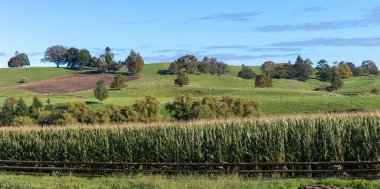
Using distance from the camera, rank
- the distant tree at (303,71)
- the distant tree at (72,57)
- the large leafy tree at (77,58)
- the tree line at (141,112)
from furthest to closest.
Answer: the distant tree at (72,57) < the large leafy tree at (77,58) < the distant tree at (303,71) < the tree line at (141,112)

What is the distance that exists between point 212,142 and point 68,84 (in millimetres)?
100630

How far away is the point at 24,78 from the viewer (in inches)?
5458

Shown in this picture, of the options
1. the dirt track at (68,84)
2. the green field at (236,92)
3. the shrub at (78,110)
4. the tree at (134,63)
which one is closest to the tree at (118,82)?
the green field at (236,92)

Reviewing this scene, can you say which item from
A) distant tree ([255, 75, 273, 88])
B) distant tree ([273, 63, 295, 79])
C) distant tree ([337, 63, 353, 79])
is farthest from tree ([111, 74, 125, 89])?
distant tree ([337, 63, 353, 79])

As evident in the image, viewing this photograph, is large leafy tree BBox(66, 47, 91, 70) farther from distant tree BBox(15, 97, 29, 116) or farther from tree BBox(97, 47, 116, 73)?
distant tree BBox(15, 97, 29, 116)

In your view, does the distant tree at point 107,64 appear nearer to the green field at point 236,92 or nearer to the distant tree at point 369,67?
the green field at point 236,92

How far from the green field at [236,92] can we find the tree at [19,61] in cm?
2597

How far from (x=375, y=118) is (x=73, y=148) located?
52.0 ft

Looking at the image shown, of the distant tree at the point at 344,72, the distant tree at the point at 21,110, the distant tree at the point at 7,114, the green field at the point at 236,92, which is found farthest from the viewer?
the distant tree at the point at 344,72

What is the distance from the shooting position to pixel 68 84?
393ft


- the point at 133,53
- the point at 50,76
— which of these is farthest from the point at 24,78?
the point at 133,53

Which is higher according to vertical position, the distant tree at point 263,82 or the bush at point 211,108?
the distant tree at point 263,82

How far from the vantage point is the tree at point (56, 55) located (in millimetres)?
179250

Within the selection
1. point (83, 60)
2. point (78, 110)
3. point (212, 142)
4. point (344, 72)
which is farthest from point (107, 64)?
point (212, 142)
